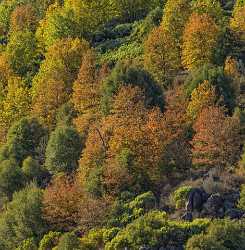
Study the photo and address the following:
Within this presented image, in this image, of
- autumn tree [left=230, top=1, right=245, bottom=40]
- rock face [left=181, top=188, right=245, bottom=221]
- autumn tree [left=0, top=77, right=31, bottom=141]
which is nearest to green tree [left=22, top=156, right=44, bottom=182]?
autumn tree [left=0, top=77, right=31, bottom=141]

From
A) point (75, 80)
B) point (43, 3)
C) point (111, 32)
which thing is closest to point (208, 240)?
point (75, 80)

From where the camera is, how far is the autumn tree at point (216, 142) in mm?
75000

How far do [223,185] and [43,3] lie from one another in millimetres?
101991

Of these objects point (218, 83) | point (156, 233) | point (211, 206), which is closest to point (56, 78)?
point (218, 83)

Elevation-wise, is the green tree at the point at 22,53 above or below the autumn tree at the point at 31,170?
above

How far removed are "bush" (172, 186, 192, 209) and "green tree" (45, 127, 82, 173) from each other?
20522mm

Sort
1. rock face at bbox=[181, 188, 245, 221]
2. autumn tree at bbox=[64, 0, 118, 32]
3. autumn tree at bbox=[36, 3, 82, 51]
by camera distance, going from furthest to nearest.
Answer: autumn tree at bbox=[64, 0, 118, 32] < autumn tree at bbox=[36, 3, 82, 51] < rock face at bbox=[181, 188, 245, 221]

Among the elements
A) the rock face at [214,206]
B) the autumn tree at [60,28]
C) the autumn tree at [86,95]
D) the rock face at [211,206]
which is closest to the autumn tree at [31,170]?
the autumn tree at [86,95]

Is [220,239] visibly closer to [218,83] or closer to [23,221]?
[23,221]

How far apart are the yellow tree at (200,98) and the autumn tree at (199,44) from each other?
51.9 feet

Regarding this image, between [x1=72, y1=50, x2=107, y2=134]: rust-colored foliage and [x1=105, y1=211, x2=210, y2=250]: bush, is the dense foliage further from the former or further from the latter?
[x1=72, y1=50, x2=107, y2=134]: rust-colored foliage

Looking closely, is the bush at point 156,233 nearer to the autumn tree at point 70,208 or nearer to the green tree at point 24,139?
the autumn tree at point 70,208

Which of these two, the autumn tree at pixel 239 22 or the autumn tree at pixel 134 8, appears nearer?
the autumn tree at pixel 239 22

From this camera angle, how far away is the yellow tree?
84.1 metres
